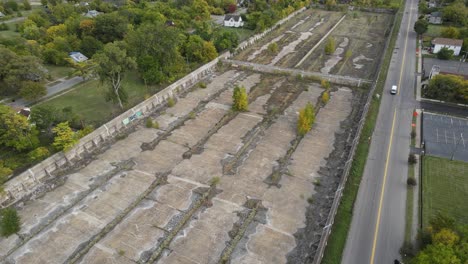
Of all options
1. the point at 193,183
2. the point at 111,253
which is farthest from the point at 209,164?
the point at 111,253

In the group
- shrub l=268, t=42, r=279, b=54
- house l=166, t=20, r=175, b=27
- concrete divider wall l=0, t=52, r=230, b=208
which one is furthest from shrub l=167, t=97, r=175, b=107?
house l=166, t=20, r=175, b=27

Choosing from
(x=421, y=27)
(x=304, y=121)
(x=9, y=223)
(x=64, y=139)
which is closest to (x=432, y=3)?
(x=421, y=27)

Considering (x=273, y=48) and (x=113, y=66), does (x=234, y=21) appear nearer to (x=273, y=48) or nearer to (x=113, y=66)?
(x=273, y=48)

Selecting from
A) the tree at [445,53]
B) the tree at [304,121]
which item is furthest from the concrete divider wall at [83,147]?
the tree at [445,53]

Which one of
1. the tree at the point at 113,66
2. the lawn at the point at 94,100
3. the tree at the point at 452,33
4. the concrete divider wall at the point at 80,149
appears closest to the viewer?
the concrete divider wall at the point at 80,149

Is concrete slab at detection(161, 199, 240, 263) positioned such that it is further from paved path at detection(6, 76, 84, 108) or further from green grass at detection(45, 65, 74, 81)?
green grass at detection(45, 65, 74, 81)

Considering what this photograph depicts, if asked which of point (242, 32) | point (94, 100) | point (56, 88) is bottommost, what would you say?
point (94, 100)

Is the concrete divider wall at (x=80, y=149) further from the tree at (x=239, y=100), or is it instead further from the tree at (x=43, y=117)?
the tree at (x=239, y=100)
